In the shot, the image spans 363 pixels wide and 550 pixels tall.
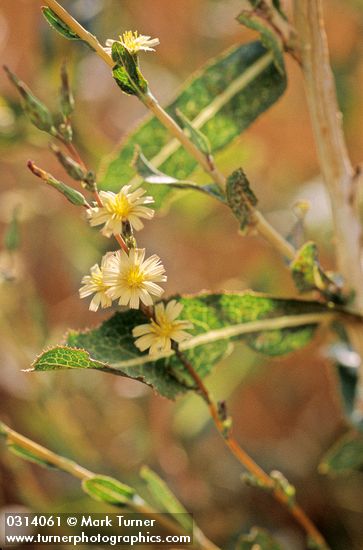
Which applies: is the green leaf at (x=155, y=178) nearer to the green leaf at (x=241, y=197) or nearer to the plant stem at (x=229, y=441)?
the green leaf at (x=241, y=197)

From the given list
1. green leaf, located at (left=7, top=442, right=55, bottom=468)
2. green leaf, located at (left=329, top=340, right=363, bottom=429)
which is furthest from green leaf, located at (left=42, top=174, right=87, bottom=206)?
green leaf, located at (left=329, top=340, right=363, bottom=429)

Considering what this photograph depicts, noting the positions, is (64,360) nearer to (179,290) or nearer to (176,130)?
(176,130)

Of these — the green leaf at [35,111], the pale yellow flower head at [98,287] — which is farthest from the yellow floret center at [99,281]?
the green leaf at [35,111]

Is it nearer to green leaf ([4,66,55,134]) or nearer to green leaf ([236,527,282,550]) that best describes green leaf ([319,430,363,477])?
green leaf ([236,527,282,550])

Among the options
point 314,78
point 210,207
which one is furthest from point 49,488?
point 314,78

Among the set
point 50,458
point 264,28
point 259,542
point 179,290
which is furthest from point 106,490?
point 179,290
